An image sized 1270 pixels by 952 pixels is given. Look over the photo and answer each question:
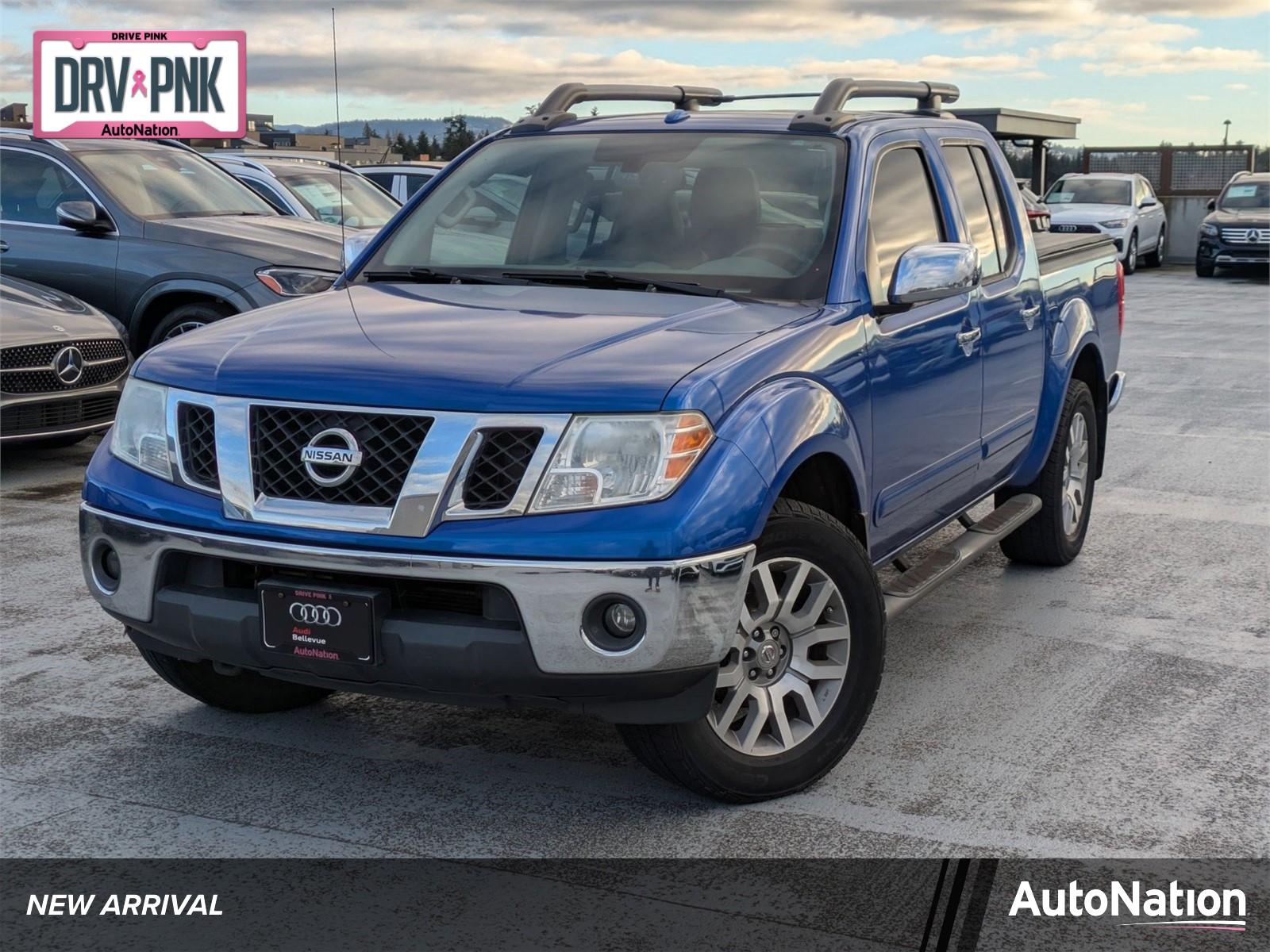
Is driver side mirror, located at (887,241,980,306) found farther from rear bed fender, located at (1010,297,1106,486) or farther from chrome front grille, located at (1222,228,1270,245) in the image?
chrome front grille, located at (1222,228,1270,245)

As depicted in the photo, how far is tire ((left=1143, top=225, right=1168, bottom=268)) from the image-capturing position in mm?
30016

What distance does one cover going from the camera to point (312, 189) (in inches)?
560

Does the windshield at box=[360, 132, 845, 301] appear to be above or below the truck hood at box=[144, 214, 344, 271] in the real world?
above

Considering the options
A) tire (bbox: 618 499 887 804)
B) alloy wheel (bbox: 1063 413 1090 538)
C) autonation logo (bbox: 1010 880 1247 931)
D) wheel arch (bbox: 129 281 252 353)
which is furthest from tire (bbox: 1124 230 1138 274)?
autonation logo (bbox: 1010 880 1247 931)

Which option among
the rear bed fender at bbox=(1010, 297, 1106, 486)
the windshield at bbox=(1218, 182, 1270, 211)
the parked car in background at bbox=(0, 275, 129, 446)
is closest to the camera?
the rear bed fender at bbox=(1010, 297, 1106, 486)

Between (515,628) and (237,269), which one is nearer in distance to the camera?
(515,628)

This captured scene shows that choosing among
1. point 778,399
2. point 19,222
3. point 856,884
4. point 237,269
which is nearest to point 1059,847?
point 856,884

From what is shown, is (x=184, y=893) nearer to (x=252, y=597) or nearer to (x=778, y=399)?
(x=252, y=597)

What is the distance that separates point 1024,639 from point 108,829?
3261 millimetres

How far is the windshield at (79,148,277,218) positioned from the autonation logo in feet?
26.8

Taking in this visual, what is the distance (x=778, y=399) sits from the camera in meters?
3.91

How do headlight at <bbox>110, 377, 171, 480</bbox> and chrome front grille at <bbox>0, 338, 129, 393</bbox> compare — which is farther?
chrome front grille at <bbox>0, 338, 129, 393</bbox>

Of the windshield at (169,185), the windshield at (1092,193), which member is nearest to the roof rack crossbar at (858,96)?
the windshield at (169,185)

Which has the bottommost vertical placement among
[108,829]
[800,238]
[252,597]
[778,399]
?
[108,829]
